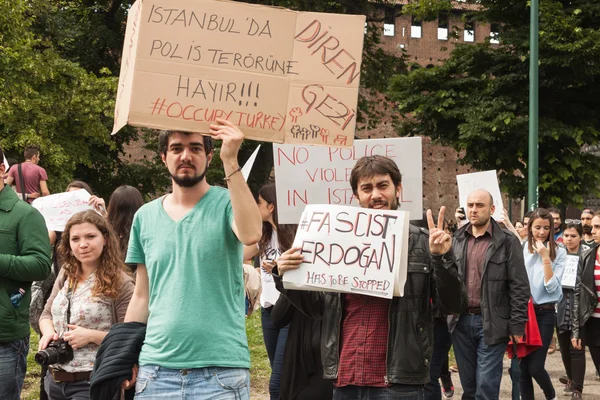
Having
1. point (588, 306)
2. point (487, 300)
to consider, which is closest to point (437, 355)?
point (487, 300)

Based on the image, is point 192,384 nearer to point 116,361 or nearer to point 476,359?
point 116,361

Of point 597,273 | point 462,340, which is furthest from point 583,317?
point 462,340

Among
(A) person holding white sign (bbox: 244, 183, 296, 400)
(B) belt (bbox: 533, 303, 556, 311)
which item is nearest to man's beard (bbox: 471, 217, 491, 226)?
(B) belt (bbox: 533, 303, 556, 311)

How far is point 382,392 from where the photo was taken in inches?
162

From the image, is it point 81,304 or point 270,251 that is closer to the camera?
point 81,304

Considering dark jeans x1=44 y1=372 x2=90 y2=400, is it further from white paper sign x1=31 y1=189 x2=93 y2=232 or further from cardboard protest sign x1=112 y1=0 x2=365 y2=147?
white paper sign x1=31 y1=189 x2=93 y2=232

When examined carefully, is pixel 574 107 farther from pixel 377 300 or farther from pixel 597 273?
pixel 377 300

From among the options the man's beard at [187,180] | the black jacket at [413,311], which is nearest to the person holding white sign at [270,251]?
the black jacket at [413,311]

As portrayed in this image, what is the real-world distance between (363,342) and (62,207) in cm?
379

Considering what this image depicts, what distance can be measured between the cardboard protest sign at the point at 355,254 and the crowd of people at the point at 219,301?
7 cm

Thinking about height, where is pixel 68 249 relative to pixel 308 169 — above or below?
below

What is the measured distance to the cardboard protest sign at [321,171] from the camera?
6078mm

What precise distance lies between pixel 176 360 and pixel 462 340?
3987 millimetres

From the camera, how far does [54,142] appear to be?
2472cm
